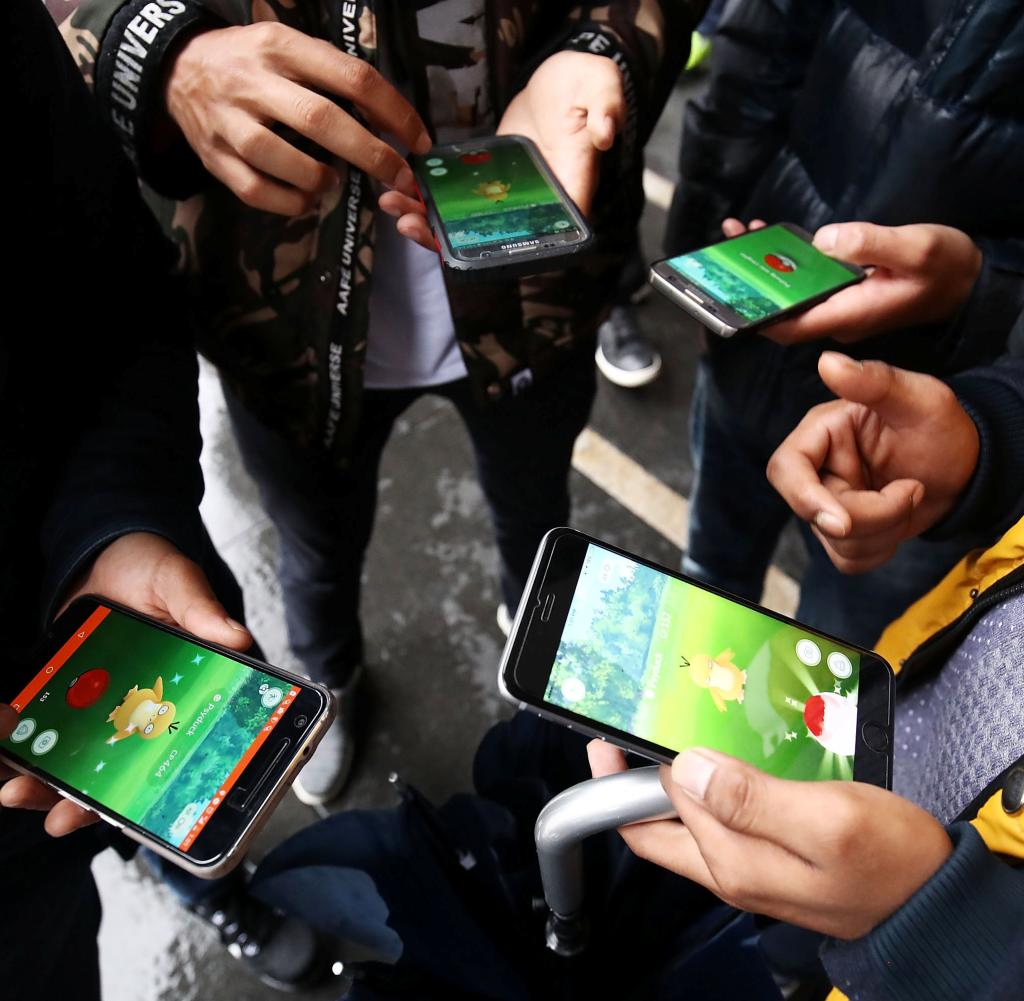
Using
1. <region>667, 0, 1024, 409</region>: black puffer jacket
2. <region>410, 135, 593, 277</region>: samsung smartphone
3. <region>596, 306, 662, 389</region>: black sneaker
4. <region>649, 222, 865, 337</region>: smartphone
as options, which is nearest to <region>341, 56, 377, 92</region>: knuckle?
<region>410, 135, 593, 277</region>: samsung smartphone

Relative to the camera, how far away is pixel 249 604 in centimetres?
135

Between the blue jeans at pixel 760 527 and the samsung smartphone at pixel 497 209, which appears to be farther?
the blue jeans at pixel 760 527

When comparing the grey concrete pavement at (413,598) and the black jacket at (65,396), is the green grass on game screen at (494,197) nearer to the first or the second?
the black jacket at (65,396)

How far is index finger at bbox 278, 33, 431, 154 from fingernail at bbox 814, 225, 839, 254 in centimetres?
36

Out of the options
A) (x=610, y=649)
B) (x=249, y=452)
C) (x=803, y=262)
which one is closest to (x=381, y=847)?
(x=610, y=649)

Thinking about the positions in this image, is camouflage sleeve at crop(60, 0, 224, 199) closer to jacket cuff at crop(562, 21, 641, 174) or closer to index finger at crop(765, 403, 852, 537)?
jacket cuff at crop(562, 21, 641, 174)

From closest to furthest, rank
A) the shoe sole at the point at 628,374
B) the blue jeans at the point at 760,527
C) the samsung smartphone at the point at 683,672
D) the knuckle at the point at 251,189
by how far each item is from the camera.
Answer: the samsung smartphone at the point at 683,672 → the knuckle at the point at 251,189 → the blue jeans at the point at 760,527 → the shoe sole at the point at 628,374

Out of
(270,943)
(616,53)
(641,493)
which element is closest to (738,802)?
(616,53)

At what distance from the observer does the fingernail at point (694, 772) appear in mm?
355

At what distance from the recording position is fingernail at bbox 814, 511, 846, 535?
54cm

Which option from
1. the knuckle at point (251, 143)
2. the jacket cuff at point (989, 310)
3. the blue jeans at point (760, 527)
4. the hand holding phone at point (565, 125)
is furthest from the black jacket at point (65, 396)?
the jacket cuff at point (989, 310)

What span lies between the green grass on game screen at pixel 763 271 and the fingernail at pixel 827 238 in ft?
0.13

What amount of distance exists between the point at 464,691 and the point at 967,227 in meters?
0.91

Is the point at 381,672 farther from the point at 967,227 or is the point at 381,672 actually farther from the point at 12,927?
the point at 967,227
